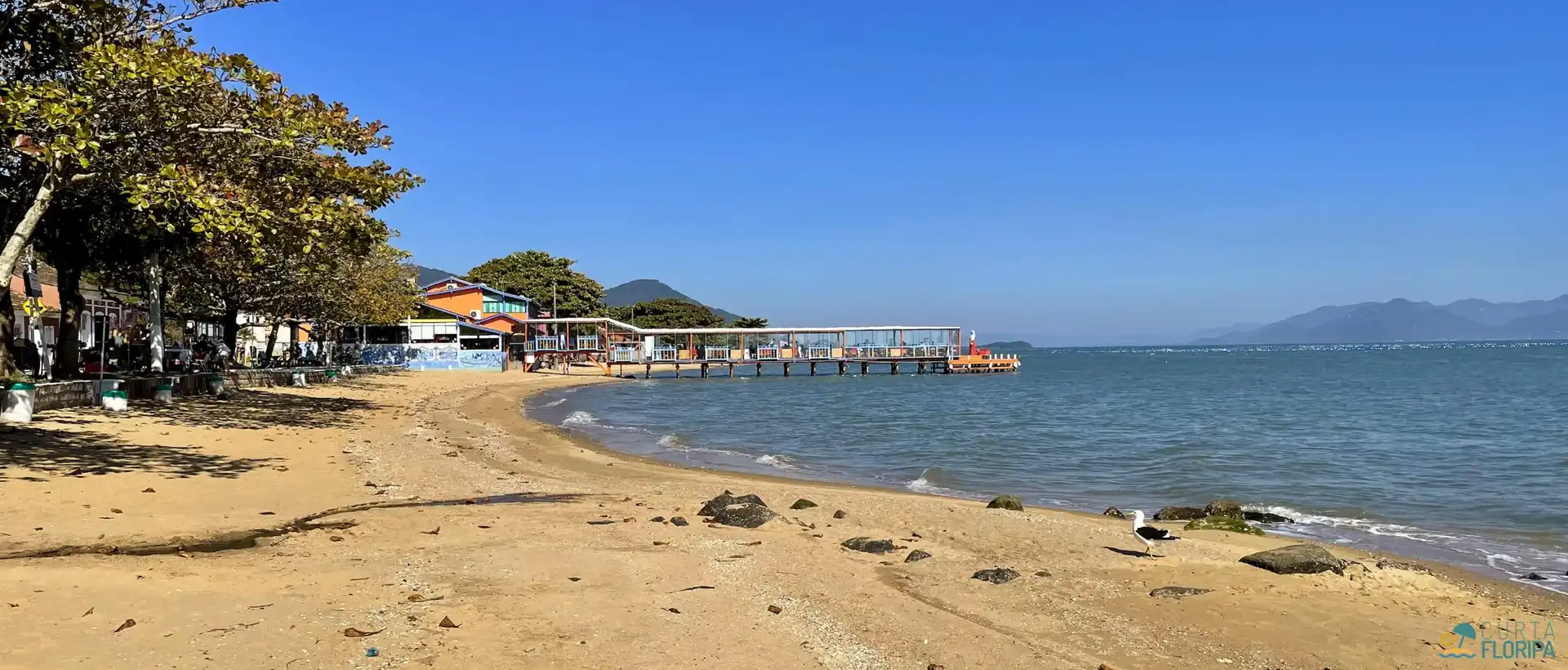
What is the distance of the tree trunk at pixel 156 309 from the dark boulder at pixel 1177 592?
21546 millimetres

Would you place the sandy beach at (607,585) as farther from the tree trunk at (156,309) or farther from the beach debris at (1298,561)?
the tree trunk at (156,309)

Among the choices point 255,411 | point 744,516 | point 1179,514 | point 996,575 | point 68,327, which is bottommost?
point 1179,514

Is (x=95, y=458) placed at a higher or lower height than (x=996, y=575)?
higher

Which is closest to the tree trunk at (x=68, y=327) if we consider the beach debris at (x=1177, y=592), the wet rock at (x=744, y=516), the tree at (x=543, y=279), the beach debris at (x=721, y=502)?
the beach debris at (x=721, y=502)

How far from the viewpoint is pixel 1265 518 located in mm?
12414

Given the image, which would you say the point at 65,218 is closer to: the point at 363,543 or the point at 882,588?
the point at 363,543

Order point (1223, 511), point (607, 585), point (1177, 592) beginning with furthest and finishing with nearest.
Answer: point (1223, 511) < point (1177, 592) < point (607, 585)

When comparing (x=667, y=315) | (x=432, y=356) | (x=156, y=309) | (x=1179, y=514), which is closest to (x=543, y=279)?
(x=667, y=315)

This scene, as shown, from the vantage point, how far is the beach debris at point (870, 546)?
8883mm

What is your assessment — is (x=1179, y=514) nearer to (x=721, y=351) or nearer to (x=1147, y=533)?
(x=1147, y=533)

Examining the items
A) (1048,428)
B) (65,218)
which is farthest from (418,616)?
(1048,428)

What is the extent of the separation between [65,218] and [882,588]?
1709cm

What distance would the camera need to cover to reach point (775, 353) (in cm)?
7575

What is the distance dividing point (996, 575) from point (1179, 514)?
5439 millimetres
